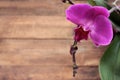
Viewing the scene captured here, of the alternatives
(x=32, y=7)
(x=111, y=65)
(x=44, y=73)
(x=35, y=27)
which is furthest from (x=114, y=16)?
(x=32, y=7)

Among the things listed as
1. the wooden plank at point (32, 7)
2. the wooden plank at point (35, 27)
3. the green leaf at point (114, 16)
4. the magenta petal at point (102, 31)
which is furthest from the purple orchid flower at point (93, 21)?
the wooden plank at point (32, 7)

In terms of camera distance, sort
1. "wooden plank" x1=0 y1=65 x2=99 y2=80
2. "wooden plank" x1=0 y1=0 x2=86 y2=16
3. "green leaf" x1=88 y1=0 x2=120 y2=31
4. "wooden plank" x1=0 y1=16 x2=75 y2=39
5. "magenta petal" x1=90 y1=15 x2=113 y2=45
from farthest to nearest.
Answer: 1. "wooden plank" x1=0 y1=0 x2=86 y2=16
2. "wooden plank" x1=0 y1=16 x2=75 y2=39
3. "wooden plank" x1=0 y1=65 x2=99 y2=80
4. "green leaf" x1=88 y1=0 x2=120 y2=31
5. "magenta petal" x1=90 y1=15 x2=113 y2=45

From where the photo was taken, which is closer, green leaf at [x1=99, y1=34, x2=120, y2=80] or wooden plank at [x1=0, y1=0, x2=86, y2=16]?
green leaf at [x1=99, y1=34, x2=120, y2=80]

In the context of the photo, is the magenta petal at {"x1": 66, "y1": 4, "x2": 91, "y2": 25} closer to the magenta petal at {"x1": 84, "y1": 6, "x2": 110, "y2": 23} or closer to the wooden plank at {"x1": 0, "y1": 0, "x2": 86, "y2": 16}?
the magenta petal at {"x1": 84, "y1": 6, "x2": 110, "y2": 23}

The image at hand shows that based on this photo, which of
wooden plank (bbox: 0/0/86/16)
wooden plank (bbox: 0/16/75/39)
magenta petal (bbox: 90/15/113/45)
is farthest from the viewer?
wooden plank (bbox: 0/0/86/16)

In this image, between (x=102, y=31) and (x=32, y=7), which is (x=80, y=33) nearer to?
(x=102, y=31)

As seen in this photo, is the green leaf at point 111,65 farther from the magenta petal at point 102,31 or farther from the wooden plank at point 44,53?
the wooden plank at point 44,53

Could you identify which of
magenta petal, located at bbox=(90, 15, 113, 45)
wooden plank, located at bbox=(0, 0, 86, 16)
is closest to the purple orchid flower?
magenta petal, located at bbox=(90, 15, 113, 45)
